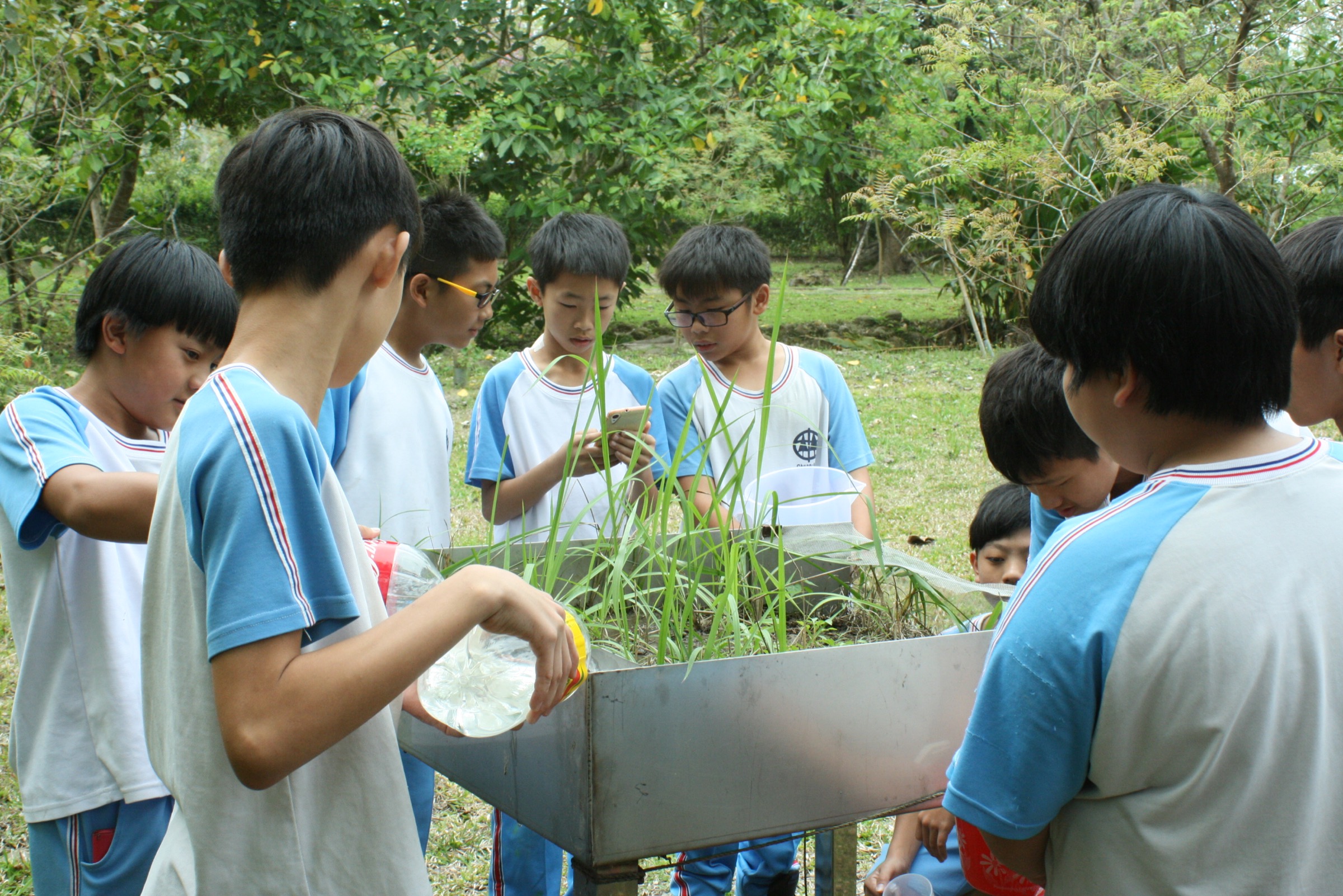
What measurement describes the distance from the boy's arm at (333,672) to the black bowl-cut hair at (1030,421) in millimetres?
996

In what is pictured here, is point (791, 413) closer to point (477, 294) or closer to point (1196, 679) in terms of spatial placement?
point (477, 294)

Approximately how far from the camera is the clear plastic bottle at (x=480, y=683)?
131 centimetres

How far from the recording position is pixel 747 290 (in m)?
2.79

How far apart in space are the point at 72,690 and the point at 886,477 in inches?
205

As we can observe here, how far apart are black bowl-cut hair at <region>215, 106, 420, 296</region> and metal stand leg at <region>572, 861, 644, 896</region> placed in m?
0.75

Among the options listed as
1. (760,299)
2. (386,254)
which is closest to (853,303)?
(760,299)

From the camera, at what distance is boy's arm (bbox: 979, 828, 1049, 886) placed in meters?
1.10

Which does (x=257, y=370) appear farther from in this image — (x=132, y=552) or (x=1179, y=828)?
(x=1179, y=828)

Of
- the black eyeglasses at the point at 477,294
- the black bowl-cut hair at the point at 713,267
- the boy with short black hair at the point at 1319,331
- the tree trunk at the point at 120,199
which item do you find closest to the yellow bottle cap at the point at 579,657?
the boy with short black hair at the point at 1319,331

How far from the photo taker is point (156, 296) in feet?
5.56

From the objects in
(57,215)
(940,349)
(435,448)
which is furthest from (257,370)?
(57,215)

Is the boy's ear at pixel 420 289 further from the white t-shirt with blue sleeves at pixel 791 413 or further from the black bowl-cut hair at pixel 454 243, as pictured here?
the white t-shirt with blue sleeves at pixel 791 413

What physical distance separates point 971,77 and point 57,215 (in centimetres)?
1024

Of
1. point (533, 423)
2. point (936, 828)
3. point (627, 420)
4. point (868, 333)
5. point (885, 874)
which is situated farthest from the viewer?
point (868, 333)
